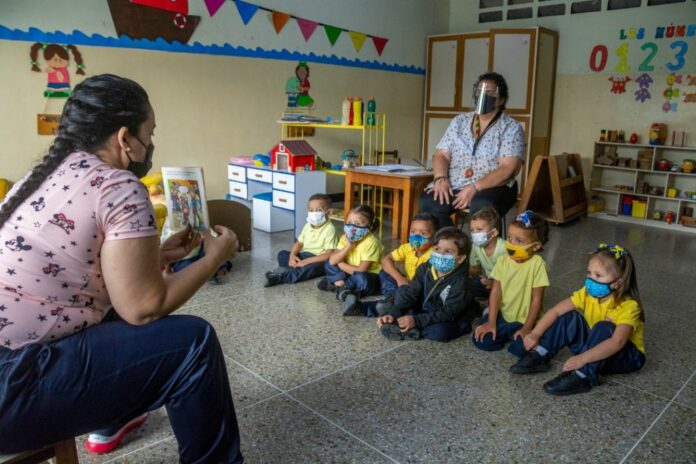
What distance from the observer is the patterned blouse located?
131 inches

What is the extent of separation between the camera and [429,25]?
7465 millimetres

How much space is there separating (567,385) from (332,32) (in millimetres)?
5028

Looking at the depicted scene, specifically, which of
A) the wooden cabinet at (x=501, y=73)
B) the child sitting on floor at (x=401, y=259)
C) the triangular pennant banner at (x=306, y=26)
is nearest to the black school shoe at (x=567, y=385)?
the child sitting on floor at (x=401, y=259)

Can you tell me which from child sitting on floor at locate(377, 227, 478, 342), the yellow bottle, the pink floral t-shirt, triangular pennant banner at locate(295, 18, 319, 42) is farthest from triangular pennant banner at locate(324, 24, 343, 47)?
the pink floral t-shirt

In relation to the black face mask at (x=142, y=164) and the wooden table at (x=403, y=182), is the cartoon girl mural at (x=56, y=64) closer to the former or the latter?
the wooden table at (x=403, y=182)

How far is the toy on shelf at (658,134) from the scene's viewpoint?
592 cm

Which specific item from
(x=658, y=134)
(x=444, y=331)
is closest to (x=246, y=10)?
(x=444, y=331)

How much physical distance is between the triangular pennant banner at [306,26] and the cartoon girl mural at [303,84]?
0.93 ft

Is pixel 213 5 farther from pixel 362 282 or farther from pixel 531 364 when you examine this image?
pixel 531 364

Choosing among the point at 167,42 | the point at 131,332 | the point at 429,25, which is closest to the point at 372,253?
the point at 131,332

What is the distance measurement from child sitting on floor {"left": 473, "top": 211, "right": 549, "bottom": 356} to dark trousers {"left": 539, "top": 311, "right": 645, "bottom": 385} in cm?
19

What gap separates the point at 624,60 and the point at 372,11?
284 centimetres

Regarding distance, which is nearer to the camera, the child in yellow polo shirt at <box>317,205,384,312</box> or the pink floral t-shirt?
the pink floral t-shirt

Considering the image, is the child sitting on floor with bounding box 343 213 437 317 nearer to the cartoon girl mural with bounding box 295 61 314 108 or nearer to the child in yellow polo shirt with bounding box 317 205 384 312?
the child in yellow polo shirt with bounding box 317 205 384 312
